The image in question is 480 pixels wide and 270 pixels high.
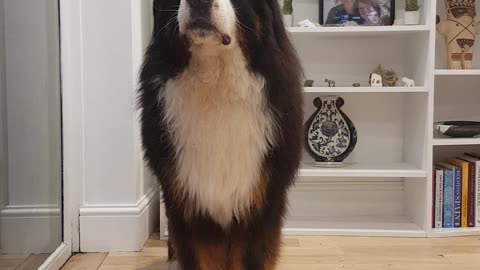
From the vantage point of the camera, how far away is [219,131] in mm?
1369

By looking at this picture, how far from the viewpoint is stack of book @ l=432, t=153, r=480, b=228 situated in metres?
2.27

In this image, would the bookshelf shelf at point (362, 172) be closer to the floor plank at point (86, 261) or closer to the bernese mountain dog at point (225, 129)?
the bernese mountain dog at point (225, 129)

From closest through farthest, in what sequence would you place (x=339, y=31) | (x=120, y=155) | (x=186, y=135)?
(x=186, y=135) → (x=120, y=155) → (x=339, y=31)

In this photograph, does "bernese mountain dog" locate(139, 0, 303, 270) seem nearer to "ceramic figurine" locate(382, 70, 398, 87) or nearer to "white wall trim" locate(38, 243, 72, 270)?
"white wall trim" locate(38, 243, 72, 270)

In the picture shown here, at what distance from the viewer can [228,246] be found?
4.86 feet

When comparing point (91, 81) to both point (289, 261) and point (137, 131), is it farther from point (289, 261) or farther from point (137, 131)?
point (289, 261)

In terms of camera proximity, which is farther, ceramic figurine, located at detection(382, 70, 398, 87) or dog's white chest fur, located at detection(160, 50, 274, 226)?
ceramic figurine, located at detection(382, 70, 398, 87)

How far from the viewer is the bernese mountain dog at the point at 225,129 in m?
1.32

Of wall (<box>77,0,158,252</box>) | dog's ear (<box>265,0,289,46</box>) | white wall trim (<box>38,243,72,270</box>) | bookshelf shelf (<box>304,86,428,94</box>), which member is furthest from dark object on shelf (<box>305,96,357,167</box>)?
white wall trim (<box>38,243,72,270</box>)

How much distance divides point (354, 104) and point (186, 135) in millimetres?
1346

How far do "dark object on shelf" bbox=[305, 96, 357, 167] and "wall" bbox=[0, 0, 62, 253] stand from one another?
1.10m

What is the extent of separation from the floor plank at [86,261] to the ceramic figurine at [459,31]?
1679 millimetres

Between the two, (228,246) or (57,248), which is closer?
(228,246)

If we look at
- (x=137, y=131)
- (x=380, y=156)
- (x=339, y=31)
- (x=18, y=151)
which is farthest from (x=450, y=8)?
(x=18, y=151)
